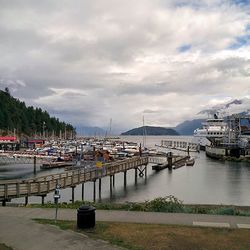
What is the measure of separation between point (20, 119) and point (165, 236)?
554ft

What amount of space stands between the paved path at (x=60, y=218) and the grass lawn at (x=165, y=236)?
27.8 inches

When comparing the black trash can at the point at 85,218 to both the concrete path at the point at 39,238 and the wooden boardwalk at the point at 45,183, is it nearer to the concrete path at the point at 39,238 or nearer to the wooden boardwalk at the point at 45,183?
the concrete path at the point at 39,238

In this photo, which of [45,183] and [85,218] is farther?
[45,183]

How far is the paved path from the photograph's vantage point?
36.0ft

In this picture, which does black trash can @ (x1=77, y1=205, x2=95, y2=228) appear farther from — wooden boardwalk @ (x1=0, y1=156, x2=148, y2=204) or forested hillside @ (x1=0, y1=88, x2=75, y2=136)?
forested hillside @ (x1=0, y1=88, x2=75, y2=136)

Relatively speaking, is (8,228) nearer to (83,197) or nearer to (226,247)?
(226,247)

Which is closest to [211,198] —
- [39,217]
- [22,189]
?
[22,189]

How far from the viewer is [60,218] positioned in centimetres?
1497

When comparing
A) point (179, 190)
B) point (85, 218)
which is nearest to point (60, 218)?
point (85, 218)

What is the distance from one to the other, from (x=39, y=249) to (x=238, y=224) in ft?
25.5

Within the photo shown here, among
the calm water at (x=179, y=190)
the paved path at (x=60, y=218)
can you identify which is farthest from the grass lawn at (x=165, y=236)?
the calm water at (x=179, y=190)

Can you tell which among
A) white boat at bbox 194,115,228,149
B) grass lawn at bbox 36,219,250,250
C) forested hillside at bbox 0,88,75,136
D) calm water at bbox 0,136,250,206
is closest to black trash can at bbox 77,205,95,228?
grass lawn at bbox 36,219,250,250

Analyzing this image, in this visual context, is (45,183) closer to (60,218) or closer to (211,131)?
(60,218)

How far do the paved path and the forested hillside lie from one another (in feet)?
461
